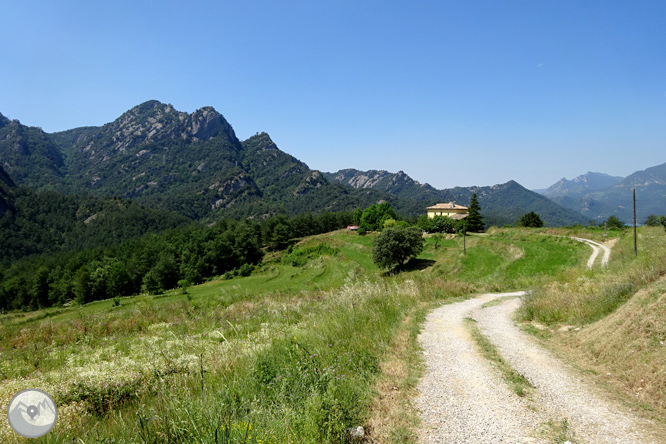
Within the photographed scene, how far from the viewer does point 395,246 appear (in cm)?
5212

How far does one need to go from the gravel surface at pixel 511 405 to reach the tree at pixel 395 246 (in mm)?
44804

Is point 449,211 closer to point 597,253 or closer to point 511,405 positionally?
point 597,253

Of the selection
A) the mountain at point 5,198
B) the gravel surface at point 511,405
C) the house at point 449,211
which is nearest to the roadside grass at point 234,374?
the gravel surface at point 511,405

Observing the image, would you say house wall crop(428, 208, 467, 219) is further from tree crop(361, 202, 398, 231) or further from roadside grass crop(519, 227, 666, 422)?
roadside grass crop(519, 227, 666, 422)

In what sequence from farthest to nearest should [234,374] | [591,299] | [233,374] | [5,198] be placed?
1. [5,198]
2. [591,299]
3. [233,374]
4. [234,374]

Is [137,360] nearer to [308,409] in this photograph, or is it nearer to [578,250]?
[308,409]

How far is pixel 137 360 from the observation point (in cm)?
616

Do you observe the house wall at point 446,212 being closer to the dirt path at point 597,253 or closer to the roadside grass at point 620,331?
the dirt path at point 597,253

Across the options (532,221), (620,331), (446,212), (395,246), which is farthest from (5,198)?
(532,221)

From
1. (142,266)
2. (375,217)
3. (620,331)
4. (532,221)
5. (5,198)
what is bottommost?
(142,266)

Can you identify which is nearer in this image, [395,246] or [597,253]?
[597,253]

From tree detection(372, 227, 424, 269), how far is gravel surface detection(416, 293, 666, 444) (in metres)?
44.8

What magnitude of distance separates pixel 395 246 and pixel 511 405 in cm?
4802

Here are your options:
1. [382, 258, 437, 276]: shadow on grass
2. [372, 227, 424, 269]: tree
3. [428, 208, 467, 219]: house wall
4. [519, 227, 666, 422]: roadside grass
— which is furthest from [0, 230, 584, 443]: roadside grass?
[428, 208, 467, 219]: house wall
